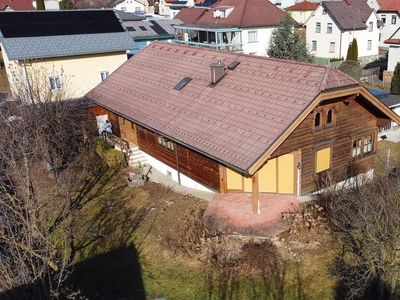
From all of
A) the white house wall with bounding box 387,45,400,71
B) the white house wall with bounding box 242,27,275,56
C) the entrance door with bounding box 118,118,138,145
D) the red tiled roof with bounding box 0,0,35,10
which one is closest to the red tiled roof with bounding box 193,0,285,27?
the white house wall with bounding box 242,27,275,56

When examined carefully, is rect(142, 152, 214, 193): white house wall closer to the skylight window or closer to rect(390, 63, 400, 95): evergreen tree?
the skylight window

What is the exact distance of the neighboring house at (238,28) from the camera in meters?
43.9

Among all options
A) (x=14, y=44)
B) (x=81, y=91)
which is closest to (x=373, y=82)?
(x=81, y=91)

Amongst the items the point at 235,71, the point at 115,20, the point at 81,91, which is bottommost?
the point at 81,91

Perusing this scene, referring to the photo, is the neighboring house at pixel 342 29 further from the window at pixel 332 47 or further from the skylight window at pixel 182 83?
the skylight window at pixel 182 83

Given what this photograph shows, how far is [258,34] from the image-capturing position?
4622 cm

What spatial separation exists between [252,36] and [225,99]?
29070 millimetres

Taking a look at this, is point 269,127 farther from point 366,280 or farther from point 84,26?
point 84,26

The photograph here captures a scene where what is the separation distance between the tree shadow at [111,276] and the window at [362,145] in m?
11.3

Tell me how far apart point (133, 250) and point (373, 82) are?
1353 inches

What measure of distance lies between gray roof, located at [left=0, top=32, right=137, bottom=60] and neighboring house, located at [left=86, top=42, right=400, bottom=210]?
10512 millimetres

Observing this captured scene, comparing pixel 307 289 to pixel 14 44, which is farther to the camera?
pixel 14 44

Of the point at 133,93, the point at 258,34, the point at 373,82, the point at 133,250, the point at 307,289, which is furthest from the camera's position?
the point at 258,34

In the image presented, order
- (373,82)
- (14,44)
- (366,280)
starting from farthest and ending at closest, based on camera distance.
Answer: (373,82), (14,44), (366,280)
